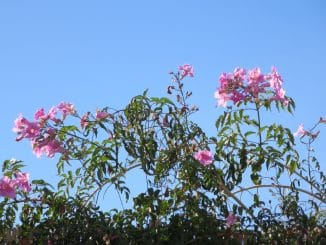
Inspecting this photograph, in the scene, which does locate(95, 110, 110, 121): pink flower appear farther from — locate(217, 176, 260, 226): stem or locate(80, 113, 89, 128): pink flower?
locate(217, 176, 260, 226): stem

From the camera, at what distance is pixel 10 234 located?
3.18 m

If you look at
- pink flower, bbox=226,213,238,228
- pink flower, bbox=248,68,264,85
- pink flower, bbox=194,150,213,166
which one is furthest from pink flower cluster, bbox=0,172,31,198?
pink flower, bbox=248,68,264,85

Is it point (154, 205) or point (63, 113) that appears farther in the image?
point (63, 113)

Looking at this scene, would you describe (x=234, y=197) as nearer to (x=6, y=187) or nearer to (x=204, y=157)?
(x=204, y=157)

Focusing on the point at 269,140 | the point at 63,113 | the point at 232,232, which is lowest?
the point at 232,232

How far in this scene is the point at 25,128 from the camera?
337cm

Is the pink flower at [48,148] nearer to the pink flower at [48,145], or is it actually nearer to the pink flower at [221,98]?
the pink flower at [48,145]

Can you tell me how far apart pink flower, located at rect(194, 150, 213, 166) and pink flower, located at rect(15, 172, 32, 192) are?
954 millimetres

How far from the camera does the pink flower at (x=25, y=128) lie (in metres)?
3.36

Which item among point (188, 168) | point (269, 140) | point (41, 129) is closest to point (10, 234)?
point (41, 129)

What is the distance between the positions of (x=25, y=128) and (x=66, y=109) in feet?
0.90

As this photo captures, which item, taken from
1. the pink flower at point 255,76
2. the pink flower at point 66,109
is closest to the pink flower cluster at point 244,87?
the pink flower at point 255,76

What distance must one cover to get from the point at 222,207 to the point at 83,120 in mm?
914

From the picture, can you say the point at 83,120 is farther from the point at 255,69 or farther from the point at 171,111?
the point at 255,69
